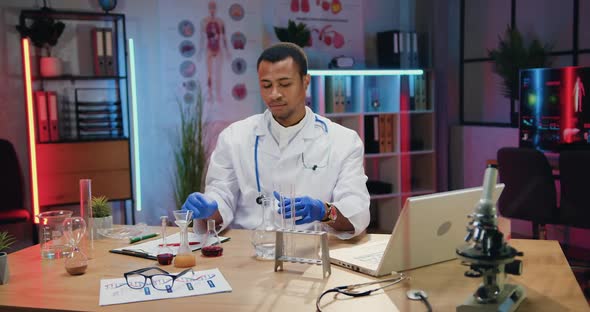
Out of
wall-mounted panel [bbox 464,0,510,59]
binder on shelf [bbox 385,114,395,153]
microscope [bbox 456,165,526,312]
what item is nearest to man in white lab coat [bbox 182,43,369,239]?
microscope [bbox 456,165,526,312]

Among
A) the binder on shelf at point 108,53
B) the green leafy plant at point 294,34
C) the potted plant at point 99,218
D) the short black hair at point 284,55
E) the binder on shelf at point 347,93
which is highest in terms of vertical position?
the green leafy plant at point 294,34

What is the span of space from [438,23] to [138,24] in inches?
108

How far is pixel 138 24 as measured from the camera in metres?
5.12

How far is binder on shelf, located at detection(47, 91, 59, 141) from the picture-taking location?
15.3 ft

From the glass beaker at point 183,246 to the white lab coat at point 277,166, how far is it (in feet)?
1.91

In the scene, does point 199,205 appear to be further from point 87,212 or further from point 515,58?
point 515,58

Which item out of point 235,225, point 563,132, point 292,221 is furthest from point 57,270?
point 563,132

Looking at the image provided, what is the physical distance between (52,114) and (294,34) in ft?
6.41

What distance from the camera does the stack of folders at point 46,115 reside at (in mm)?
4645

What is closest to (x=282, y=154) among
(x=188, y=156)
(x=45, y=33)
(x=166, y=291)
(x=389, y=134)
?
(x=166, y=291)

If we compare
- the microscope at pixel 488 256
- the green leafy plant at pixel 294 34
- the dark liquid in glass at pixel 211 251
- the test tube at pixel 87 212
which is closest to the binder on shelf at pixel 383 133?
the green leafy plant at pixel 294 34

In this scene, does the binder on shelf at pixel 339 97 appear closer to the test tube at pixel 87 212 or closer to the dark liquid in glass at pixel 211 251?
the test tube at pixel 87 212

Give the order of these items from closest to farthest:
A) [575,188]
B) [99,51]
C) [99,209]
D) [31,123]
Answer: [99,209] < [575,188] < [31,123] < [99,51]

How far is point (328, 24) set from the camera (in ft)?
18.9
